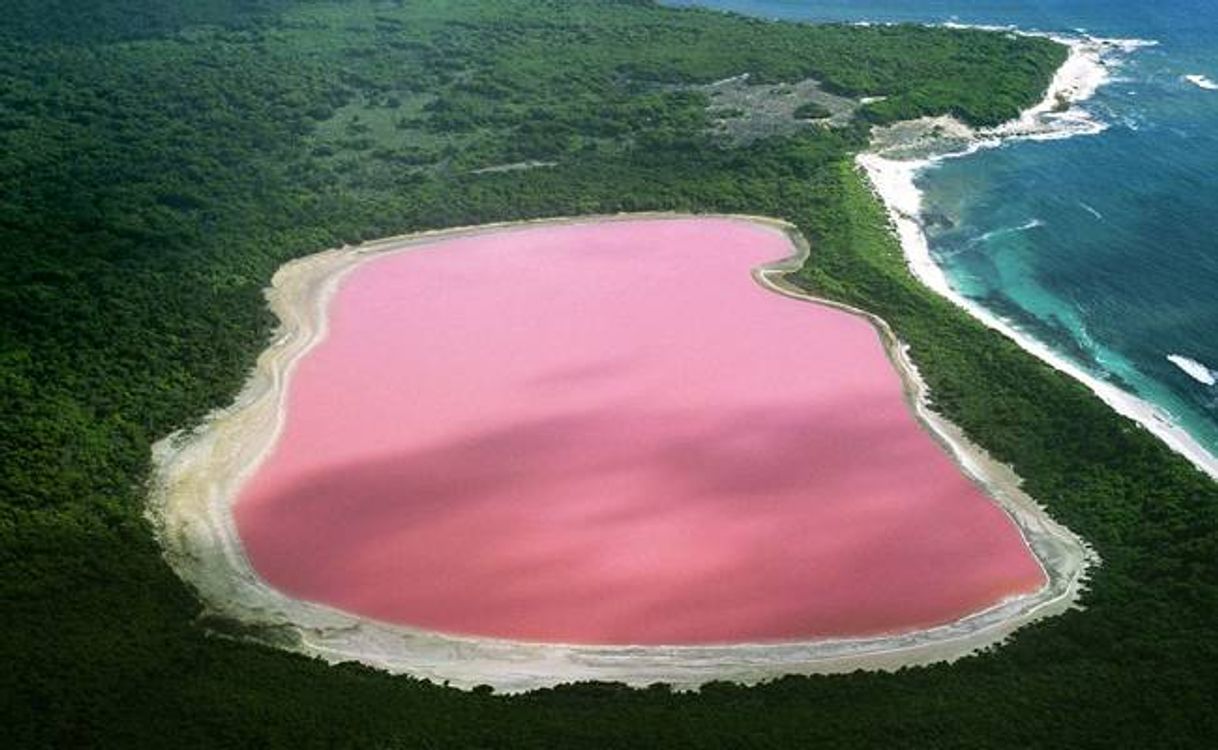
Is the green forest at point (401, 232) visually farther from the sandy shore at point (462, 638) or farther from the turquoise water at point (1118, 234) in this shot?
the turquoise water at point (1118, 234)

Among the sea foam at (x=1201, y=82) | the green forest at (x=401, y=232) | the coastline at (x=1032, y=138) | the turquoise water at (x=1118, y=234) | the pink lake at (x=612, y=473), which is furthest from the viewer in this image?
the sea foam at (x=1201, y=82)

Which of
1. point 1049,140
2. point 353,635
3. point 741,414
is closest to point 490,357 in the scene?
point 741,414

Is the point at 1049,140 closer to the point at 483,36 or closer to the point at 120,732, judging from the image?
the point at 483,36

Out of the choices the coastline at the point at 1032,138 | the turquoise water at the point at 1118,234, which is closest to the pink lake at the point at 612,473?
the coastline at the point at 1032,138

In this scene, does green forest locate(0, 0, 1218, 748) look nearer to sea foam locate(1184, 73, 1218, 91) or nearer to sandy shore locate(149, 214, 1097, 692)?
sandy shore locate(149, 214, 1097, 692)

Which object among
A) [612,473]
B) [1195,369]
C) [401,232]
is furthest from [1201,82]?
[612,473]

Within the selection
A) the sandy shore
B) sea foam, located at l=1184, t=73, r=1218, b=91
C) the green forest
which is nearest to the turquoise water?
sea foam, located at l=1184, t=73, r=1218, b=91

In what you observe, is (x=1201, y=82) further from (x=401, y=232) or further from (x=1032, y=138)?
(x=401, y=232)
